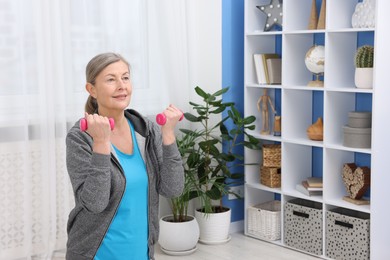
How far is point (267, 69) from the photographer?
4.04m

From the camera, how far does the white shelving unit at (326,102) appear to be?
338 centimetres

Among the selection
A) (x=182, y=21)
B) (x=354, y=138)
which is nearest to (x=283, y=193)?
(x=354, y=138)

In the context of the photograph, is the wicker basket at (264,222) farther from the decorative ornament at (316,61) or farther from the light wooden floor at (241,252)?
the decorative ornament at (316,61)

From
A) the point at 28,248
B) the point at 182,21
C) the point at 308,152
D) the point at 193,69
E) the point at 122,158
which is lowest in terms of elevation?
the point at 28,248

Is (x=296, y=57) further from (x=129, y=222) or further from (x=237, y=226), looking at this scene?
(x=129, y=222)

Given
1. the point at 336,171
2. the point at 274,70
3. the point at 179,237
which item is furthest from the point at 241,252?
the point at 274,70

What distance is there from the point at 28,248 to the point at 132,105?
1.03 metres

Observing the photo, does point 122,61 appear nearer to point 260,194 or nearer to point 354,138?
point 354,138

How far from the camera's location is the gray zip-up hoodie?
1909 millimetres

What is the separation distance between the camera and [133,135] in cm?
217

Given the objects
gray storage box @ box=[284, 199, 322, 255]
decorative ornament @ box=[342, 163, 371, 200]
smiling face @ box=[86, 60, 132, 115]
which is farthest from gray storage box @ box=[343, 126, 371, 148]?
smiling face @ box=[86, 60, 132, 115]

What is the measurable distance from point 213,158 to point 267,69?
2.16ft

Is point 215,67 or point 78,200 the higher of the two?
point 215,67

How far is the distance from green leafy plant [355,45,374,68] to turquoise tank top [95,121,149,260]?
1.78 m
